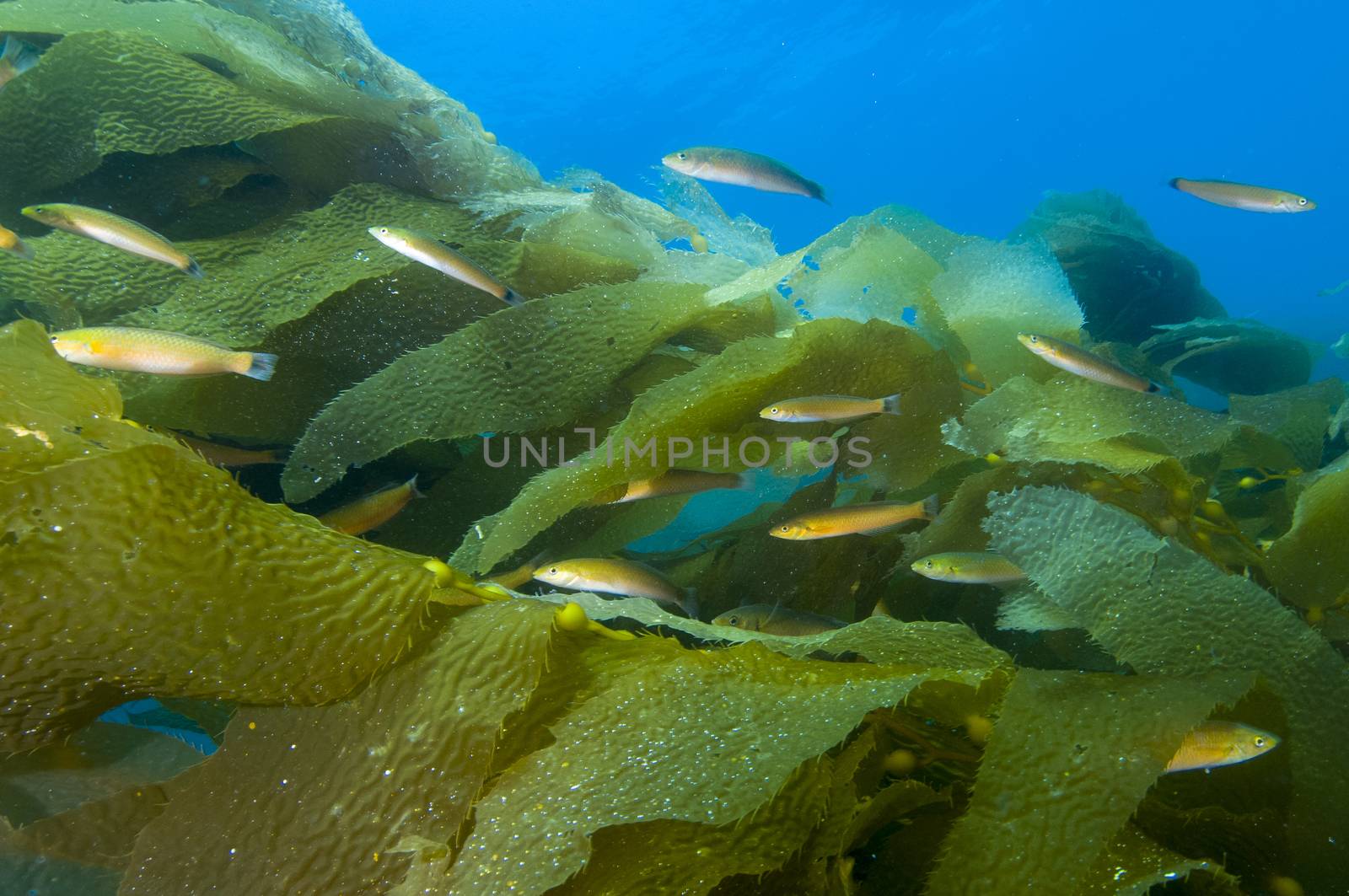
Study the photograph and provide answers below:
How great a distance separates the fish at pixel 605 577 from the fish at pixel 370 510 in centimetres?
A: 44

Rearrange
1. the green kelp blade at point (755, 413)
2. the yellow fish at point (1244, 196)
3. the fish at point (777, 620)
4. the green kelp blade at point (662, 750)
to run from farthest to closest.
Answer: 1. the yellow fish at point (1244, 196)
2. the fish at point (777, 620)
3. the green kelp blade at point (755, 413)
4. the green kelp blade at point (662, 750)

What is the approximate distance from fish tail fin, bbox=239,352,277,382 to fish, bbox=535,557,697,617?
0.80 m

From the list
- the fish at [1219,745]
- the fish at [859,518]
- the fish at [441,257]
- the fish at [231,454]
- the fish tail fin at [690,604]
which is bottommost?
the fish tail fin at [690,604]

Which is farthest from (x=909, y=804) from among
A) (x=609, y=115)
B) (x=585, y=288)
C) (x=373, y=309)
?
(x=609, y=115)

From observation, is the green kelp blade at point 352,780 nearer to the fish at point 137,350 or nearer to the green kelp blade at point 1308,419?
the fish at point 137,350

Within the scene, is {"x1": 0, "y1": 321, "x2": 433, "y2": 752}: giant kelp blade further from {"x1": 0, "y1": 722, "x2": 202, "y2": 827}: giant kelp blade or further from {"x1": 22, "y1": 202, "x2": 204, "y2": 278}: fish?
{"x1": 22, "y1": 202, "x2": 204, "y2": 278}: fish

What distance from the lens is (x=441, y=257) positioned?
5.36 feet

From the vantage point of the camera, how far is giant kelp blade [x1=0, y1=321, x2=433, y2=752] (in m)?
0.77

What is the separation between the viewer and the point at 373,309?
1.76 m

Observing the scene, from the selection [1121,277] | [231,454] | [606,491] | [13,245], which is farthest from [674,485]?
[1121,277]

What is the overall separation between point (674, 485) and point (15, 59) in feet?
7.40

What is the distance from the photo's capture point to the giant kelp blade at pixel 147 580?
771 mm

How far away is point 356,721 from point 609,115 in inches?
1994

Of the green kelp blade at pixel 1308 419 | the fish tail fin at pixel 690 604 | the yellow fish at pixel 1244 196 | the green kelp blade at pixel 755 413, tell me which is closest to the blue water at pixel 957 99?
the yellow fish at pixel 1244 196
